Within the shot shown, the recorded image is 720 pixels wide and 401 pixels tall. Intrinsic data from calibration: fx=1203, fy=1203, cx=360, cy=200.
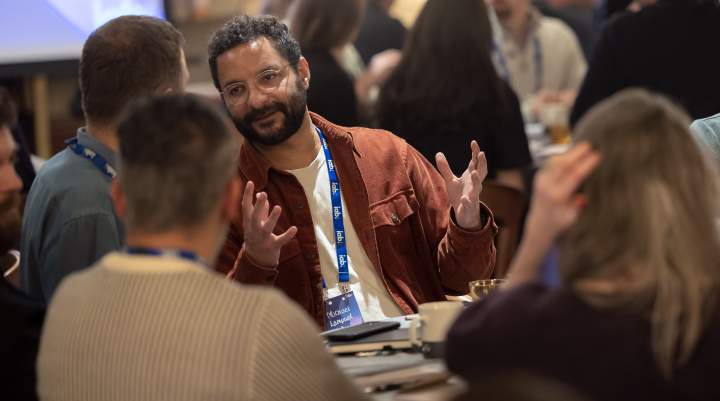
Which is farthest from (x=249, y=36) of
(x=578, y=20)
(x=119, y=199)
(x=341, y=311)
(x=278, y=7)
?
(x=578, y=20)

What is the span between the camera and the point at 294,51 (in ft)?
10.7

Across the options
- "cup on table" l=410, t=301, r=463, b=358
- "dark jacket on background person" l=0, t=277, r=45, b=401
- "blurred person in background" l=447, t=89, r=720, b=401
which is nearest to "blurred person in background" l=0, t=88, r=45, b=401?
"dark jacket on background person" l=0, t=277, r=45, b=401

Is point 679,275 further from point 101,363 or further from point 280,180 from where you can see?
point 280,180

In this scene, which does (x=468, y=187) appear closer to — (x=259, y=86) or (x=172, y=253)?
(x=259, y=86)

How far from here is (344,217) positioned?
10.5 feet

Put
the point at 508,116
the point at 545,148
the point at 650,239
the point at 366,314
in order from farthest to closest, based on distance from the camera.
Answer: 1. the point at 545,148
2. the point at 508,116
3. the point at 366,314
4. the point at 650,239

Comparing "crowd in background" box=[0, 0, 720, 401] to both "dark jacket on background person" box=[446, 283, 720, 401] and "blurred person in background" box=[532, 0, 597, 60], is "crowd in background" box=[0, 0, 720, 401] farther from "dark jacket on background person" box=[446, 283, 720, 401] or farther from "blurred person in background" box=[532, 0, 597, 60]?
"blurred person in background" box=[532, 0, 597, 60]

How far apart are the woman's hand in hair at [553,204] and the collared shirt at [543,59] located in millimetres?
4781

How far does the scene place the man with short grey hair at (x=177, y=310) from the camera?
6.07 ft

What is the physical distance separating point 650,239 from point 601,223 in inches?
2.9

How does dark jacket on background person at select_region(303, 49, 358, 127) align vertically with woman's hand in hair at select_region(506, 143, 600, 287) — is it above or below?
above

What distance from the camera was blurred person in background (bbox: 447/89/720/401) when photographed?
5.71ft

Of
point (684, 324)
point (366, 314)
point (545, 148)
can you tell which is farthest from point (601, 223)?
point (545, 148)

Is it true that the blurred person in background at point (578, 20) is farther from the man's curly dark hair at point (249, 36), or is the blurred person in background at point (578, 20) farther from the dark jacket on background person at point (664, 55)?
the man's curly dark hair at point (249, 36)
